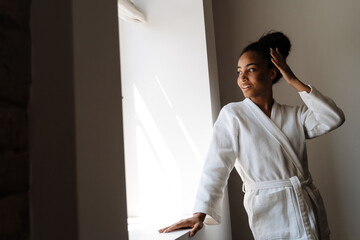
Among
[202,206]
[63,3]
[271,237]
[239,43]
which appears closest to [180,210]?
[202,206]

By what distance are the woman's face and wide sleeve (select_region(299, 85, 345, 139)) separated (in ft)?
0.61

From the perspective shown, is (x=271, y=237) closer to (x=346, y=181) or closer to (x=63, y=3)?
(x=346, y=181)

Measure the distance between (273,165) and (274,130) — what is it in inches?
6.2

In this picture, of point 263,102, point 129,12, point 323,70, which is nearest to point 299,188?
point 263,102

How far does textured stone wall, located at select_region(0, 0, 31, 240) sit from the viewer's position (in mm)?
523

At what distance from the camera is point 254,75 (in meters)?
1.54

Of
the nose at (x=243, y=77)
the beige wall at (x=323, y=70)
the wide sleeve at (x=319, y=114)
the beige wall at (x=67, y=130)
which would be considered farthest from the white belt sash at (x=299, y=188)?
the beige wall at (x=67, y=130)

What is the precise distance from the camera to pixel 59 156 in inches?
23.5

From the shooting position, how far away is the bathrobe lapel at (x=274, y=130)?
1395 millimetres

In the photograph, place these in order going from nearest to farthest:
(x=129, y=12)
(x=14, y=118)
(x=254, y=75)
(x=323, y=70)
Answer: (x=14, y=118) < (x=254, y=75) < (x=129, y=12) < (x=323, y=70)

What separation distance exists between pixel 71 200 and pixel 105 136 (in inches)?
5.9

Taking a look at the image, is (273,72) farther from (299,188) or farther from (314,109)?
(299,188)

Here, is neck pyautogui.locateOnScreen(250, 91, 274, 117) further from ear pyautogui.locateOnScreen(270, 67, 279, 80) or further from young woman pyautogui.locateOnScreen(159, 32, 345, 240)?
ear pyautogui.locateOnScreen(270, 67, 279, 80)

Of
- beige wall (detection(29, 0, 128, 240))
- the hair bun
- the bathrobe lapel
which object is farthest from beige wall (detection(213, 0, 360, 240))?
beige wall (detection(29, 0, 128, 240))
